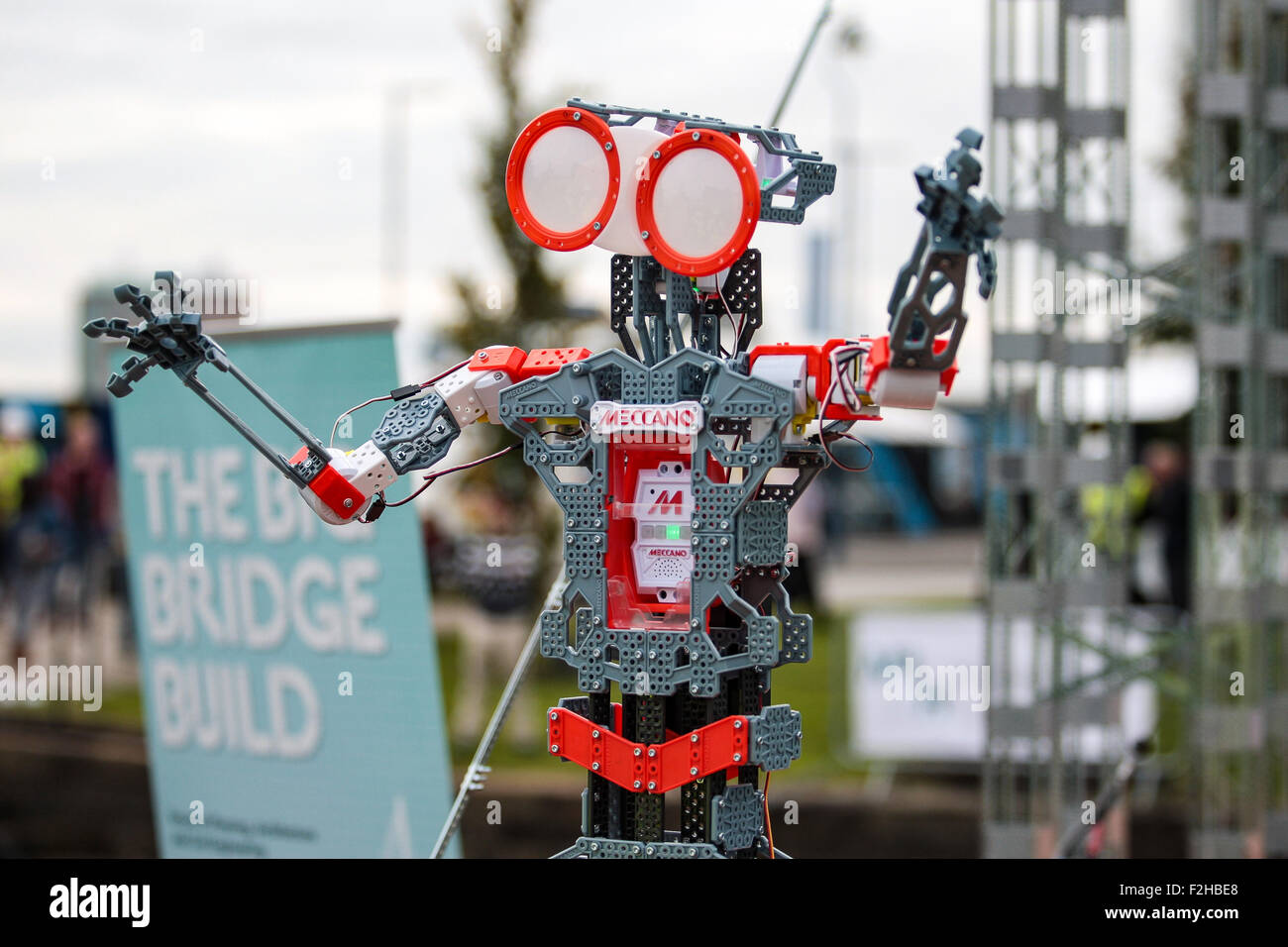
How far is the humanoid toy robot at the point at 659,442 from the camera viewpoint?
4.66 meters

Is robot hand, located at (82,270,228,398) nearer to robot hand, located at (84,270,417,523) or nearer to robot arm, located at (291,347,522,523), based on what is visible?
robot hand, located at (84,270,417,523)

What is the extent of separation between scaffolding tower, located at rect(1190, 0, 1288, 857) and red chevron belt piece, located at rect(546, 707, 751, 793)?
15.4 ft

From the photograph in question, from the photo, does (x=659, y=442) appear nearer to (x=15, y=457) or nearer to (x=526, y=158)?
(x=526, y=158)

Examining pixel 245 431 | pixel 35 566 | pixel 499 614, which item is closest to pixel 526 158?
pixel 245 431

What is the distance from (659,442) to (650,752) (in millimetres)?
932

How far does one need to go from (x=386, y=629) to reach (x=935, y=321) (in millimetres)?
2918

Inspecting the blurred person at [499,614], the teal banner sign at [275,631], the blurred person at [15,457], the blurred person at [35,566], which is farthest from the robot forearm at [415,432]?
the blurred person at [15,457]

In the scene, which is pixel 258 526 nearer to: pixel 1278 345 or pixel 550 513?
pixel 1278 345

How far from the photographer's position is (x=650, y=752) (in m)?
4.77

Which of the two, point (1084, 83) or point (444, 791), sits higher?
point (1084, 83)

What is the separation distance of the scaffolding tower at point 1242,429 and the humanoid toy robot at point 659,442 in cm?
427

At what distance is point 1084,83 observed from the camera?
807 centimetres
